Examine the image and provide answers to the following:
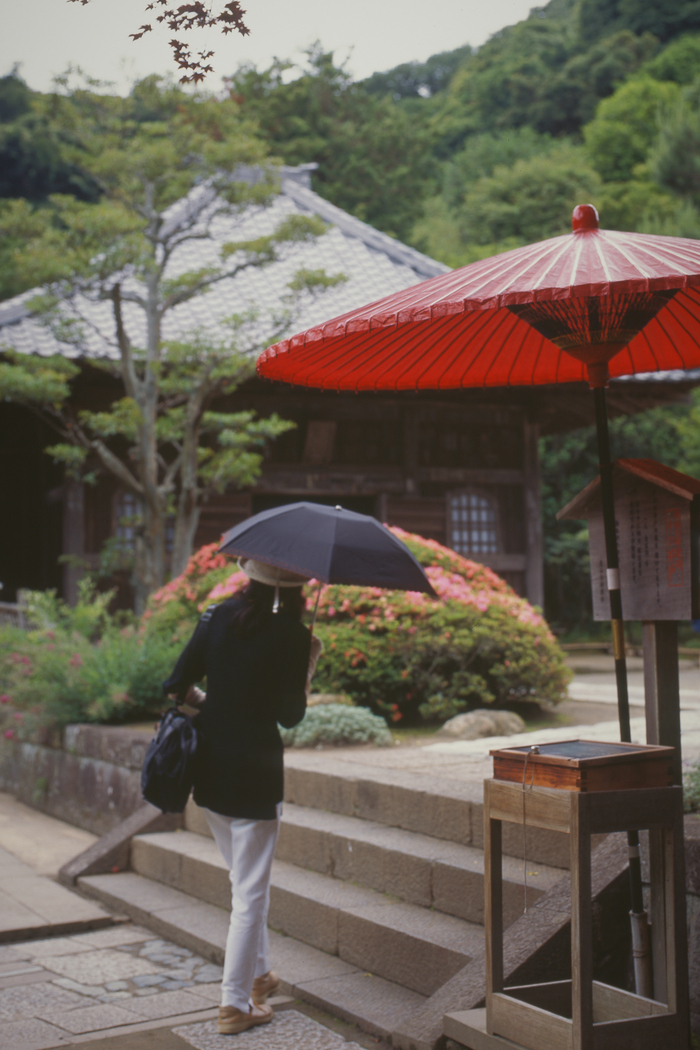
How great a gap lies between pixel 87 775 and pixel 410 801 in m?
3.90

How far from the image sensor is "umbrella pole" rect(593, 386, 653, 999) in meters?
3.08

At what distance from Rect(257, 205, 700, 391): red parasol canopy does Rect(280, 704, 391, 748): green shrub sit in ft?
11.4

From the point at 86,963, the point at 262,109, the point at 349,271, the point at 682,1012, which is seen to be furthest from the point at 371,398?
the point at 262,109

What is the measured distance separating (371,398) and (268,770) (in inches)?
388

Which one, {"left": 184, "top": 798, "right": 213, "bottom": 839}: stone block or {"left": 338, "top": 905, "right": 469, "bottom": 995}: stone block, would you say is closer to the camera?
{"left": 338, "top": 905, "right": 469, "bottom": 995}: stone block

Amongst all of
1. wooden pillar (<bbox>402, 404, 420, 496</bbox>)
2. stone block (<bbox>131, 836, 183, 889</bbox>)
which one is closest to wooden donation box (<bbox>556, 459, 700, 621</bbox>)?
stone block (<bbox>131, 836, 183, 889</bbox>)

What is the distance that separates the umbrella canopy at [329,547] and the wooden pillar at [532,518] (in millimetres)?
10158

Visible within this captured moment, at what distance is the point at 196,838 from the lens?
245 inches

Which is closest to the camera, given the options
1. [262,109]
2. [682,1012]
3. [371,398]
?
[682,1012]

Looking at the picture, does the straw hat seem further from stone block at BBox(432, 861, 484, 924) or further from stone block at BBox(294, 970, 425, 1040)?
stone block at BBox(294, 970, 425, 1040)

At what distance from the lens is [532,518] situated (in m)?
14.0

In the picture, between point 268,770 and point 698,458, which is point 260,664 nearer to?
point 268,770

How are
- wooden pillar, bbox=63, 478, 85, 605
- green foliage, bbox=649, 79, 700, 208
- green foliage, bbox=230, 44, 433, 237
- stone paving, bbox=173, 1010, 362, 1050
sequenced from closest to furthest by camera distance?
stone paving, bbox=173, 1010, 362, 1050
wooden pillar, bbox=63, 478, 85, 605
green foliage, bbox=649, 79, 700, 208
green foliage, bbox=230, 44, 433, 237

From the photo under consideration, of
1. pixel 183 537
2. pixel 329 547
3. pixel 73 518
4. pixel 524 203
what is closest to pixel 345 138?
pixel 524 203
